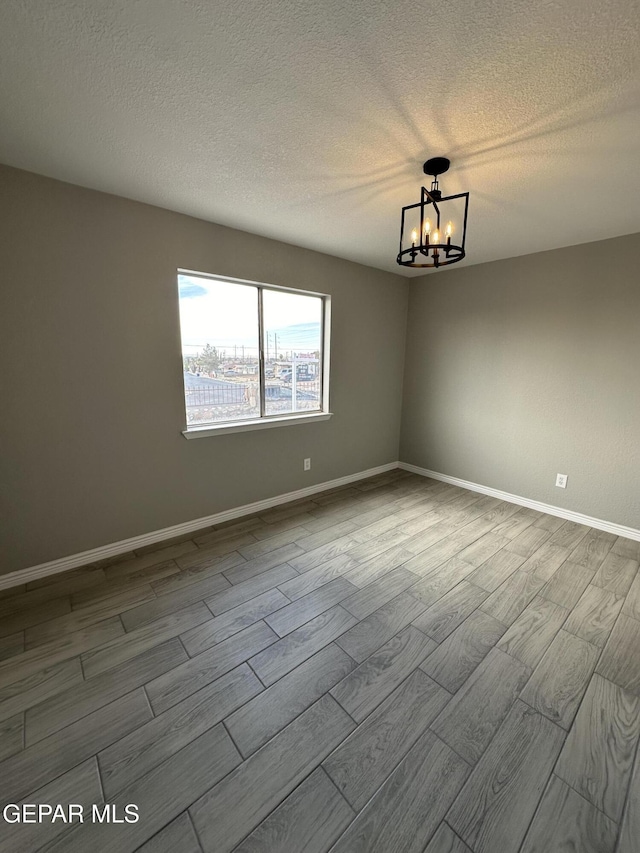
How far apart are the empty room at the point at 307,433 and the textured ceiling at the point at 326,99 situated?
0.5 inches

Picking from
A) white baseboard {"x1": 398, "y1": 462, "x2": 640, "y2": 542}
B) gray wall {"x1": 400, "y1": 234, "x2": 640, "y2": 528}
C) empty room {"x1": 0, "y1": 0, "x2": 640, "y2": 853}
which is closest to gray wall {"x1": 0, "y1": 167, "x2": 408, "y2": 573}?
empty room {"x1": 0, "y1": 0, "x2": 640, "y2": 853}

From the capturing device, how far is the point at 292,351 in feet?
10.7

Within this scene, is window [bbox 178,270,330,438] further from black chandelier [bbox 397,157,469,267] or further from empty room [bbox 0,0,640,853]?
black chandelier [bbox 397,157,469,267]

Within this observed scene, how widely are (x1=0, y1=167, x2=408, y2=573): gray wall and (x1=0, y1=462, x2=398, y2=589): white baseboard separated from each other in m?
0.05

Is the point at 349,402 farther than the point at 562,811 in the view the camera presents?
Yes

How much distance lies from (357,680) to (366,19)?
7.94 feet

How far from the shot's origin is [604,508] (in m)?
2.89

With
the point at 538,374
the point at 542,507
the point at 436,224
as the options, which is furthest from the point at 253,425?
the point at 542,507

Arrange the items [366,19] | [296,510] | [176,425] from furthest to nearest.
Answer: [296,510], [176,425], [366,19]

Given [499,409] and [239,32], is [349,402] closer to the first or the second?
[499,409]

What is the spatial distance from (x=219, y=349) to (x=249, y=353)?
0.89 feet

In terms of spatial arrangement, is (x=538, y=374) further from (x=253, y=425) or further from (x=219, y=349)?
(x=219, y=349)

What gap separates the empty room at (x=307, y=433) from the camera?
108 cm

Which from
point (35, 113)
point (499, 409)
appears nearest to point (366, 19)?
point (35, 113)
